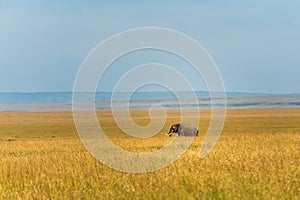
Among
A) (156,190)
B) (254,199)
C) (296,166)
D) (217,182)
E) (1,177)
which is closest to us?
(254,199)

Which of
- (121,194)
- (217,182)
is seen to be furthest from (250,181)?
(121,194)

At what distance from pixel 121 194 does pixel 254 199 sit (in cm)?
282

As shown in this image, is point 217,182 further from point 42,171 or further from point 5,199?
point 42,171

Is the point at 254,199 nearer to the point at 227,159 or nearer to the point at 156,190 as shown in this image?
the point at 156,190

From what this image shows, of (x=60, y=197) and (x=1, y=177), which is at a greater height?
(x=60, y=197)

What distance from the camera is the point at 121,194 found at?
502 inches

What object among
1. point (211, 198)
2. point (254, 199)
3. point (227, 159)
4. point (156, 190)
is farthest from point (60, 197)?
point (227, 159)

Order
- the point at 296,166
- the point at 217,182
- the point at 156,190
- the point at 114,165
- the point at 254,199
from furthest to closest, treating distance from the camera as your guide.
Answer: the point at 114,165, the point at 296,166, the point at 217,182, the point at 156,190, the point at 254,199

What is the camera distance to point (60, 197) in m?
13.2

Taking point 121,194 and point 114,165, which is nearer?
point 121,194

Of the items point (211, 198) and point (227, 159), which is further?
point (227, 159)

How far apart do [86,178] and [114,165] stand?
108 inches

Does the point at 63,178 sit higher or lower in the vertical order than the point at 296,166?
lower

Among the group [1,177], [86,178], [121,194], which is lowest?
[1,177]
